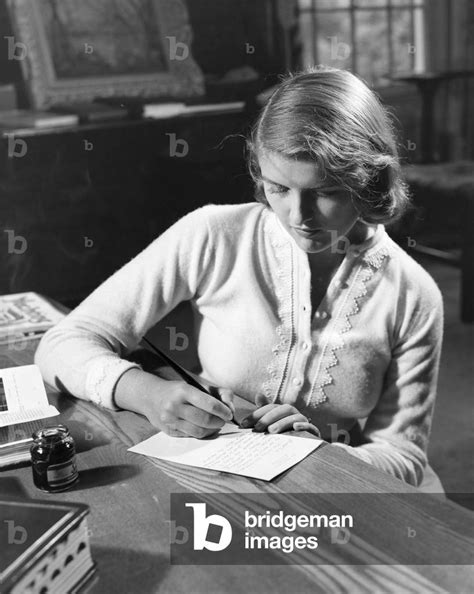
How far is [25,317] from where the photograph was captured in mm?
1784

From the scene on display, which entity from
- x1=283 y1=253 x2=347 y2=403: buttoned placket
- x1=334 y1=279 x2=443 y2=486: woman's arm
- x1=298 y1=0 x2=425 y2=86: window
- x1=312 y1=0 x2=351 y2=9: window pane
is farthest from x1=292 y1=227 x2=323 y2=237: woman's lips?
x1=312 y1=0 x2=351 y2=9: window pane

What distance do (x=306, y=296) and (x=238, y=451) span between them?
43 cm

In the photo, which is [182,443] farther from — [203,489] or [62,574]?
[62,574]

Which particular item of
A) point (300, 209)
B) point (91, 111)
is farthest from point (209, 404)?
point (91, 111)

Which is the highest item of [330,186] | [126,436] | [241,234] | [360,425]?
[330,186]

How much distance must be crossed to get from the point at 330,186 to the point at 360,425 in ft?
1.72

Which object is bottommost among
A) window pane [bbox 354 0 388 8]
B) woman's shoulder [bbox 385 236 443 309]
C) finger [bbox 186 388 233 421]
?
finger [bbox 186 388 233 421]

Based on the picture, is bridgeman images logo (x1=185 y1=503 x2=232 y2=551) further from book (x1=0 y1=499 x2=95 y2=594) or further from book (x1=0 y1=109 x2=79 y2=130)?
book (x1=0 y1=109 x2=79 y2=130)

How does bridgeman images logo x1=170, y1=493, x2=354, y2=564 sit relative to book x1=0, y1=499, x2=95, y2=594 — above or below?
below

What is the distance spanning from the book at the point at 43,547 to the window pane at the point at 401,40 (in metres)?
4.83

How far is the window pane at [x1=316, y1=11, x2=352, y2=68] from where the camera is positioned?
16.0 ft

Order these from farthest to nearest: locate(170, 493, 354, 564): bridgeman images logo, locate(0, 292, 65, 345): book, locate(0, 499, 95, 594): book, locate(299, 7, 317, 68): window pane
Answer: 1. locate(299, 7, 317, 68): window pane
2. locate(0, 292, 65, 345): book
3. locate(170, 493, 354, 564): bridgeman images logo
4. locate(0, 499, 95, 594): book

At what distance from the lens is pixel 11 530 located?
858 millimetres

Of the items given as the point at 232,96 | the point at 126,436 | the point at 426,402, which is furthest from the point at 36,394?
the point at 232,96
